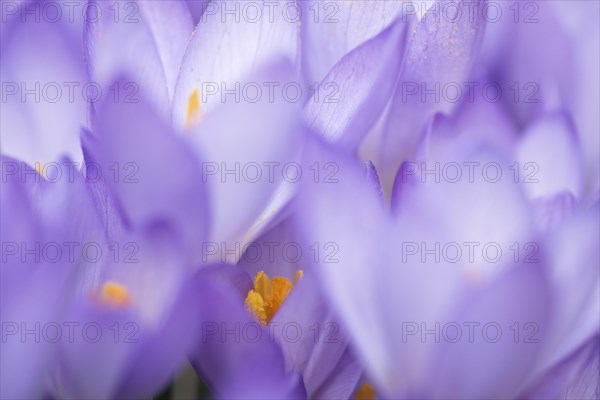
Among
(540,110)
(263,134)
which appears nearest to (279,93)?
(263,134)

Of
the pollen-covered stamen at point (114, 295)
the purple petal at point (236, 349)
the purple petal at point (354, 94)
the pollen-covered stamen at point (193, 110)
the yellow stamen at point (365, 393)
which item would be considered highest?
the purple petal at point (354, 94)

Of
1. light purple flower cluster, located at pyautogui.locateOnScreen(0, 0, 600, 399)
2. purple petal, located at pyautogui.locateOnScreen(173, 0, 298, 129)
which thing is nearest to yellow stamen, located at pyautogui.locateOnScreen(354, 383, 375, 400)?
light purple flower cluster, located at pyautogui.locateOnScreen(0, 0, 600, 399)

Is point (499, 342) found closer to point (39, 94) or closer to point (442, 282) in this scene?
point (442, 282)

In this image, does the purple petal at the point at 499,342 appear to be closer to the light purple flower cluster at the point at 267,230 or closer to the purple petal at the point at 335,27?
the light purple flower cluster at the point at 267,230

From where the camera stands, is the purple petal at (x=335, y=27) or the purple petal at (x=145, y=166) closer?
the purple petal at (x=145, y=166)

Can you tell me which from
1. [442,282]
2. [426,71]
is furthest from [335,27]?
[442,282]

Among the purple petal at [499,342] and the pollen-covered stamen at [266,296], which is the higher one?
the purple petal at [499,342]

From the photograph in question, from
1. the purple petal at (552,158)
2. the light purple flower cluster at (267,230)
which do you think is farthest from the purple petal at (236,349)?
the purple petal at (552,158)
